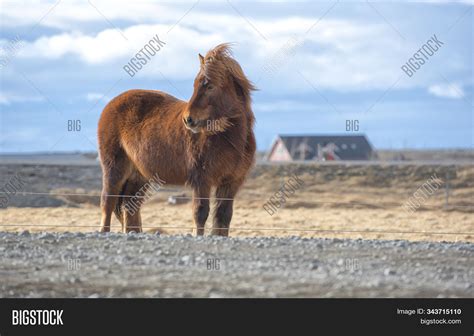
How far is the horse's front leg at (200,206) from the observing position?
10211 mm

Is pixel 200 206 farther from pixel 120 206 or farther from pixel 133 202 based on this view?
pixel 120 206

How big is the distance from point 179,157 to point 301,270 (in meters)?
3.70

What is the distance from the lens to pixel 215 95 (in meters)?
10.3

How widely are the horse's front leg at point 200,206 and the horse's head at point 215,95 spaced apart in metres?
0.80

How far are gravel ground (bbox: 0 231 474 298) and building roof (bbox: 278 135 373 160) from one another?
44.4 metres

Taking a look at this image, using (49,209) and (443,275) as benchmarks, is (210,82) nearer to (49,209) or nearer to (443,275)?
(443,275)

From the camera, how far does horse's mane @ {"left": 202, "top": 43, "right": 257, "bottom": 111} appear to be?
10266 mm

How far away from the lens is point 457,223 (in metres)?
20.2

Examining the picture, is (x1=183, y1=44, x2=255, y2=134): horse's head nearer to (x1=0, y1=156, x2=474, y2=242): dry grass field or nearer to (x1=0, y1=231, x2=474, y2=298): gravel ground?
(x1=0, y1=156, x2=474, y2=242): dry grass field

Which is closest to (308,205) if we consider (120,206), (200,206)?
(120,206)

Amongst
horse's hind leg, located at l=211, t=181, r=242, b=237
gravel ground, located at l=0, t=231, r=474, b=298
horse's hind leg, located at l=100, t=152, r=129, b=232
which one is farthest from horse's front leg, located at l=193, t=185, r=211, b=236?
horse's hind leg, located at l=100, t=152, r=129, b=232

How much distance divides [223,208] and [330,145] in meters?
44.7

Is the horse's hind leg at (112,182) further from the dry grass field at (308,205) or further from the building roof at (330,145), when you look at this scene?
the building roof at (330,145)

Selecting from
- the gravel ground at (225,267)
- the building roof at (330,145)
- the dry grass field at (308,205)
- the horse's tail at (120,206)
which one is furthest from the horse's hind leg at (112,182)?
the building roof at (330,145)
